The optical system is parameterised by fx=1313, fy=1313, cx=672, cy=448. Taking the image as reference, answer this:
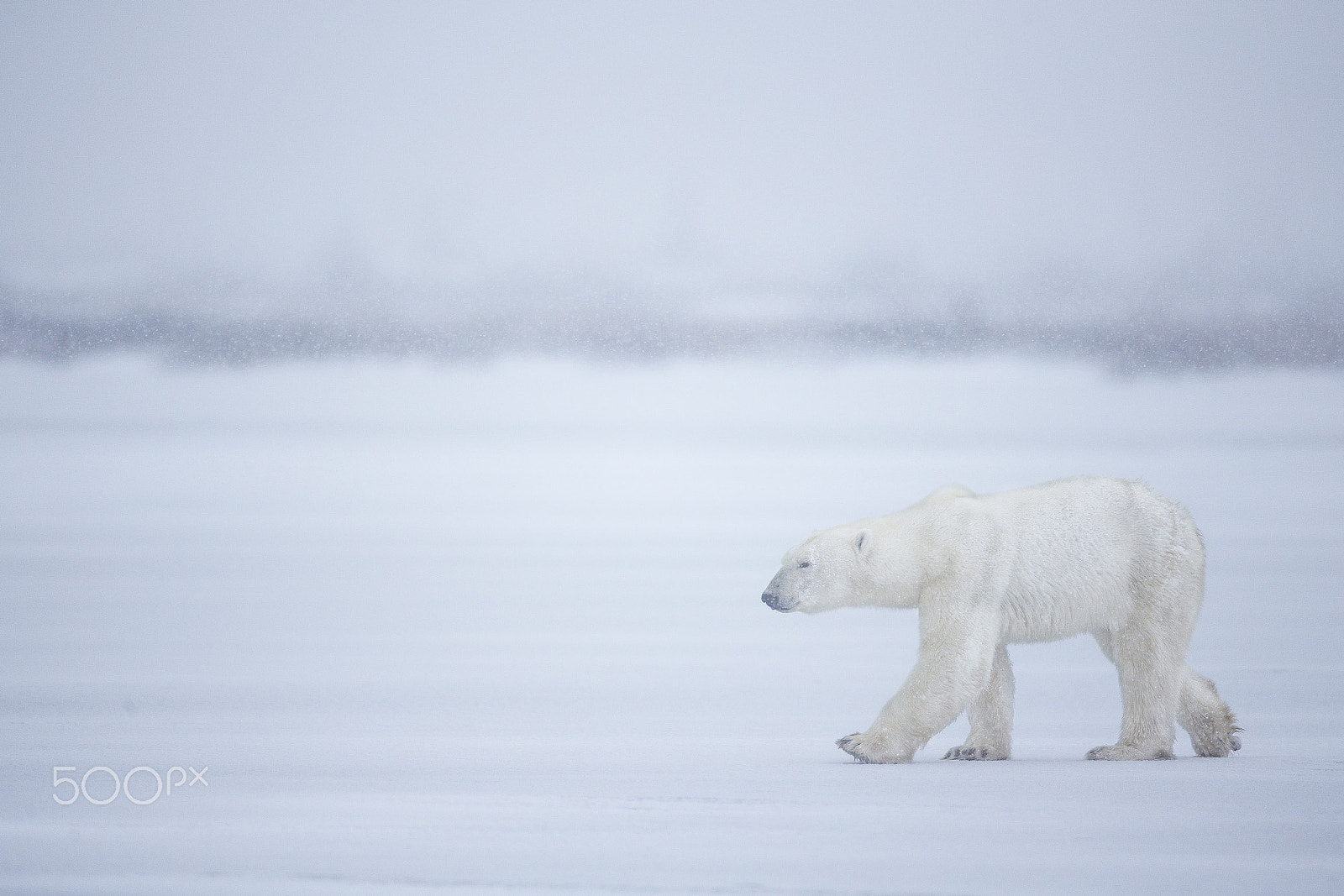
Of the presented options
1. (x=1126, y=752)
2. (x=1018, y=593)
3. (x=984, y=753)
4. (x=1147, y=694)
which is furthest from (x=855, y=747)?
(x=1147, y=694)

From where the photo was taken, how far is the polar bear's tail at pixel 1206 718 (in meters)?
6.19

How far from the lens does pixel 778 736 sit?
6.88m

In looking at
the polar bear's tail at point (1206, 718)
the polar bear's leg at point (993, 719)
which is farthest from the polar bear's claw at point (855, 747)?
the polar bear's tail at point (1206, 718)

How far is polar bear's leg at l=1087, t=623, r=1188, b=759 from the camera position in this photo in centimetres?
595

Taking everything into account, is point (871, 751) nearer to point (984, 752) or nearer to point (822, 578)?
point (984, 752)

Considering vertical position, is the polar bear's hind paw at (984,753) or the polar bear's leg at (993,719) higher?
the polar bear's leg at (993,719)

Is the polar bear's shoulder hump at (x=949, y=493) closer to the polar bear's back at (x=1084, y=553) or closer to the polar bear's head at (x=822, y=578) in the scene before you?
the polar bear's back at (x=1084, y=553)

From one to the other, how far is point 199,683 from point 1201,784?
6.99 meters

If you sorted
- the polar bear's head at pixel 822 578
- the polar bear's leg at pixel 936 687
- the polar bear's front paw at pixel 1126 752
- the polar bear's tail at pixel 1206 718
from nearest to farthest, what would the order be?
1. the polar bear's leg at pixel 936 687
2. the polar bear's front paw at pixel 1126 752
3. the polar bear's head at pixel 822 578
4. the polar bear's tail at pixel 1206 718

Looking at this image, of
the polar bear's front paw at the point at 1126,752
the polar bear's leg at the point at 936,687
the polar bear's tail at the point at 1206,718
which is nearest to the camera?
the polar bear's leg at the point at 936,687

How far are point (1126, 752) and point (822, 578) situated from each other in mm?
1569

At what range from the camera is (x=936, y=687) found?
5754 mm

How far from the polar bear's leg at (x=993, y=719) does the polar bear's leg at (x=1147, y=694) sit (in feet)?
1.28

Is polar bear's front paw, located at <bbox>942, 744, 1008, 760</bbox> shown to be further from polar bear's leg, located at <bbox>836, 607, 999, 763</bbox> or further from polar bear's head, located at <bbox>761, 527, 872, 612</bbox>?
polar bear's head, located at <bbox>761, 527, 872, 612</bbox>
